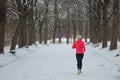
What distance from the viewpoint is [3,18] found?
73.2ft

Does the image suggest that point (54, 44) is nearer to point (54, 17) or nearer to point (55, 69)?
point (54, 17)

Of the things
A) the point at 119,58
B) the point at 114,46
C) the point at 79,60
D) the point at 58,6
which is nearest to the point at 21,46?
the point at 114,46

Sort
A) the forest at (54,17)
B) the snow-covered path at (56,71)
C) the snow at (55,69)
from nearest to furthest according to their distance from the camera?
1. the snow-covered path at (56,71)
2. the snow at (55,69)
3. the forest at (54,17)

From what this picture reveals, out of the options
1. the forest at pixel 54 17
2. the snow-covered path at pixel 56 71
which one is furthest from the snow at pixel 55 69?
the forest at pixel 54 17

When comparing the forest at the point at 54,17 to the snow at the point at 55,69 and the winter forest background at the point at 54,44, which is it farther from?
the snow at the point at 55,69

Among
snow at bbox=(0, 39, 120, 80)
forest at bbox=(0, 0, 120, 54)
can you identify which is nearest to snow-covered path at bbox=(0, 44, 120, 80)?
snow at bbox=(0, 39, 120, 80)

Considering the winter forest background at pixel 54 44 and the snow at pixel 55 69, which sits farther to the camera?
the winter forest background at pixel 54 44

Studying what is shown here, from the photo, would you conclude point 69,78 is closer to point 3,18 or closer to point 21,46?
point 3,18

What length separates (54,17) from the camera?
69875mm

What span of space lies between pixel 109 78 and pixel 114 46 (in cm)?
1443

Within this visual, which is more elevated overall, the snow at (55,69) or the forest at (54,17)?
the forest at (54,17)

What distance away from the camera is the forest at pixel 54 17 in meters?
26.9

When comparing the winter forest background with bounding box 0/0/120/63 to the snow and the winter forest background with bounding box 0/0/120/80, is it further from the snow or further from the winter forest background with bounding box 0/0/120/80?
the snow

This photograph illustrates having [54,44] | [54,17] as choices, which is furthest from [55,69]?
[54,17]
